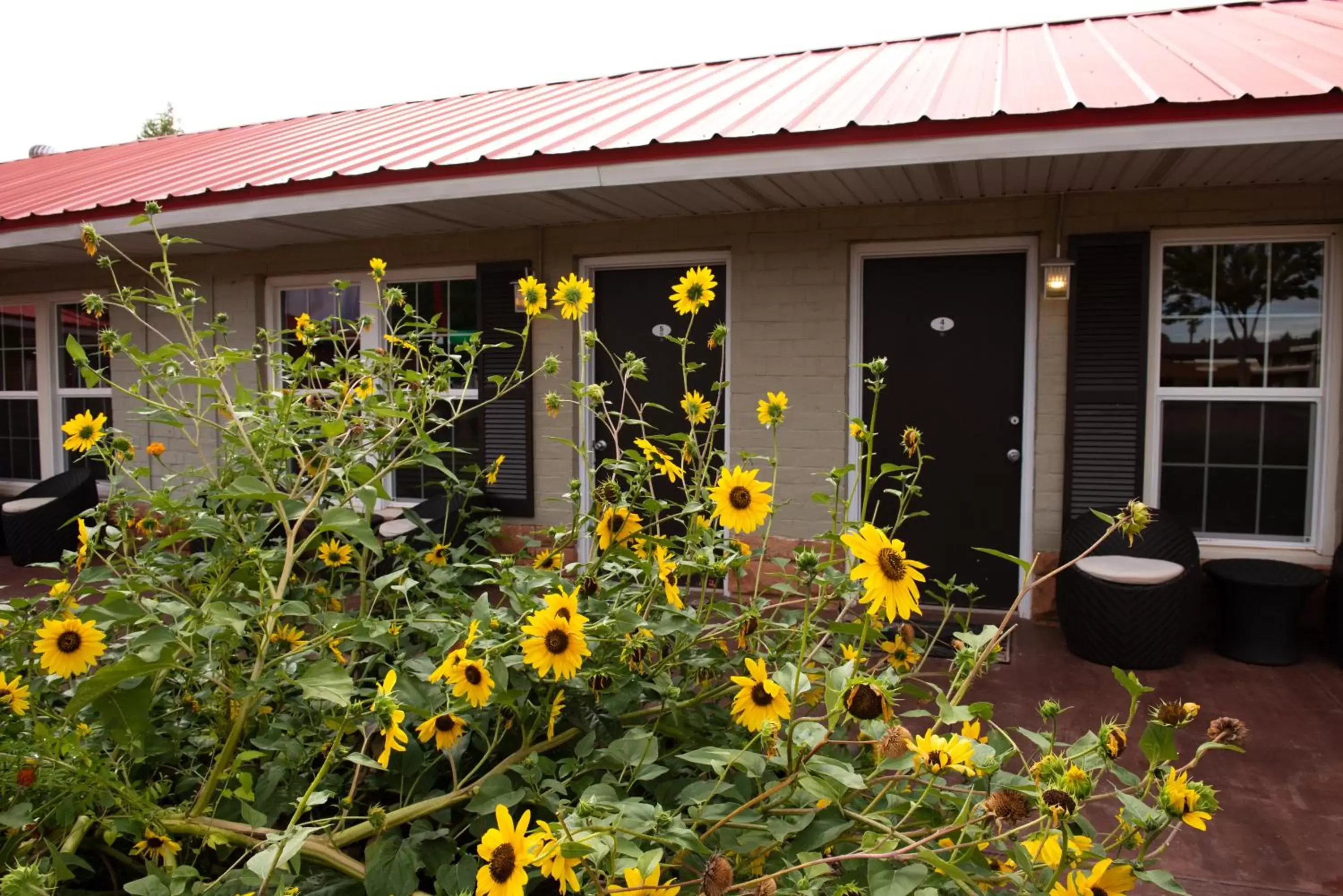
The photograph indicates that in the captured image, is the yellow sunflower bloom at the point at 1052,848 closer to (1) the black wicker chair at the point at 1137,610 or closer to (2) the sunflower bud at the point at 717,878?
(2) the sunflower bud at the point at 717,878

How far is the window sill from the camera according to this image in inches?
172

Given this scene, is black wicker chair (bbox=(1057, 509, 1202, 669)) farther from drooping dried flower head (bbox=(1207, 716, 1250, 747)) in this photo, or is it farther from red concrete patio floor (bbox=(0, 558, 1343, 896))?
drooping dried flower head (bbox=(1207, 716, 1250, 747))

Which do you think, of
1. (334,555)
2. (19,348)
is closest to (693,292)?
(334,555)

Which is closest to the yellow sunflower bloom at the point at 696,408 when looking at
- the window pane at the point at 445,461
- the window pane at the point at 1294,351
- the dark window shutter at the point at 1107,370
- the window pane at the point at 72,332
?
the dark window shutter at the point at 1107,370

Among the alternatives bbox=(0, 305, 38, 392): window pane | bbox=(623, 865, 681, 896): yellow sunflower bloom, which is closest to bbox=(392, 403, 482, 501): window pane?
bbox=(0, 305, 38, 392): window pane

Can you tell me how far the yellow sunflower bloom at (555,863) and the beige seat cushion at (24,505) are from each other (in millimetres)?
6732

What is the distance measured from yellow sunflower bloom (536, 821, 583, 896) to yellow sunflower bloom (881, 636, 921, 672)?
0.74 m

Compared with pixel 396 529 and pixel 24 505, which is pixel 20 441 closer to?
pixel 24 505

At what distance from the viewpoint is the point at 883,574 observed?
113 centimetres

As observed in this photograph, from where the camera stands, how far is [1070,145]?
11.3 ft

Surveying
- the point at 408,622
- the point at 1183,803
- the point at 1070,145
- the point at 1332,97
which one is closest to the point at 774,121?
the point at 1070,145

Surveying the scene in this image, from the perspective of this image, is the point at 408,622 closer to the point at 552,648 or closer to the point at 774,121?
the point at 552,648

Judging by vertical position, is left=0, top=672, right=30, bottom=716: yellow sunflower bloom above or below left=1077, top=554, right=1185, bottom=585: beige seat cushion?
above

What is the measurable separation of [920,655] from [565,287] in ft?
3.35
